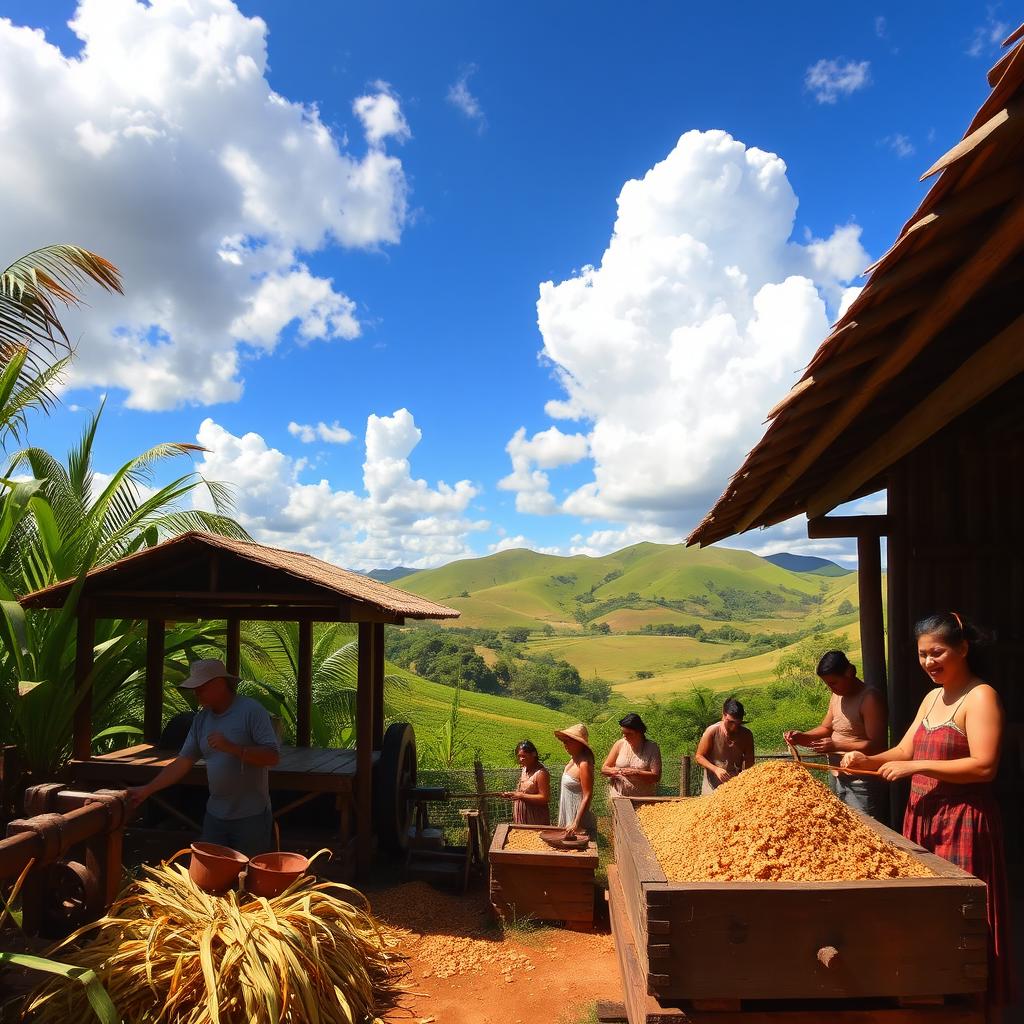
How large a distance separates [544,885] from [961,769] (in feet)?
11.8

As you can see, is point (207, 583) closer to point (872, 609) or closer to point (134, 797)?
point (134, 797)

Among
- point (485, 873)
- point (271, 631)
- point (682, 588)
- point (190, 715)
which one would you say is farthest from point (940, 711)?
point (682, 588)

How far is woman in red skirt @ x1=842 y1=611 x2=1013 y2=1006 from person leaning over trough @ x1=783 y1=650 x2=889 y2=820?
130cm

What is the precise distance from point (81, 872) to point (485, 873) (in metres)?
4.18

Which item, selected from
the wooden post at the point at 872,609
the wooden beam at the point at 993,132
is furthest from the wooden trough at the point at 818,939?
the wooden post at the point at 872,609

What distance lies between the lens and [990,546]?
482 centimetres

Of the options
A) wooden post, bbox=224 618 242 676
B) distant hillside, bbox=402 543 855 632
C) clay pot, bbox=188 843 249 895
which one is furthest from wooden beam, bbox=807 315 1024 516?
distant hillside, bbox=402 543 855 632

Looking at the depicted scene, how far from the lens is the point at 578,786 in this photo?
19.6ft

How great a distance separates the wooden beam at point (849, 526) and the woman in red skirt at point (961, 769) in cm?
239

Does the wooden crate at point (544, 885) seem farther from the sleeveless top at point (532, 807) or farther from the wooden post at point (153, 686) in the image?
the wooden post at point (153, 686)

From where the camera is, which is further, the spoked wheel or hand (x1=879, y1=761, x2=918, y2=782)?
the spoked wheel

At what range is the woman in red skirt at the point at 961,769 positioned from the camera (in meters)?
2.67

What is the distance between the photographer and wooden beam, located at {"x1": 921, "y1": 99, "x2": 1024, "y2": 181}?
5.56ft

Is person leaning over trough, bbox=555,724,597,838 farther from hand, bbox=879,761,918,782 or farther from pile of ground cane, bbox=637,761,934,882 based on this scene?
hand, bbox=879,761,918,782
